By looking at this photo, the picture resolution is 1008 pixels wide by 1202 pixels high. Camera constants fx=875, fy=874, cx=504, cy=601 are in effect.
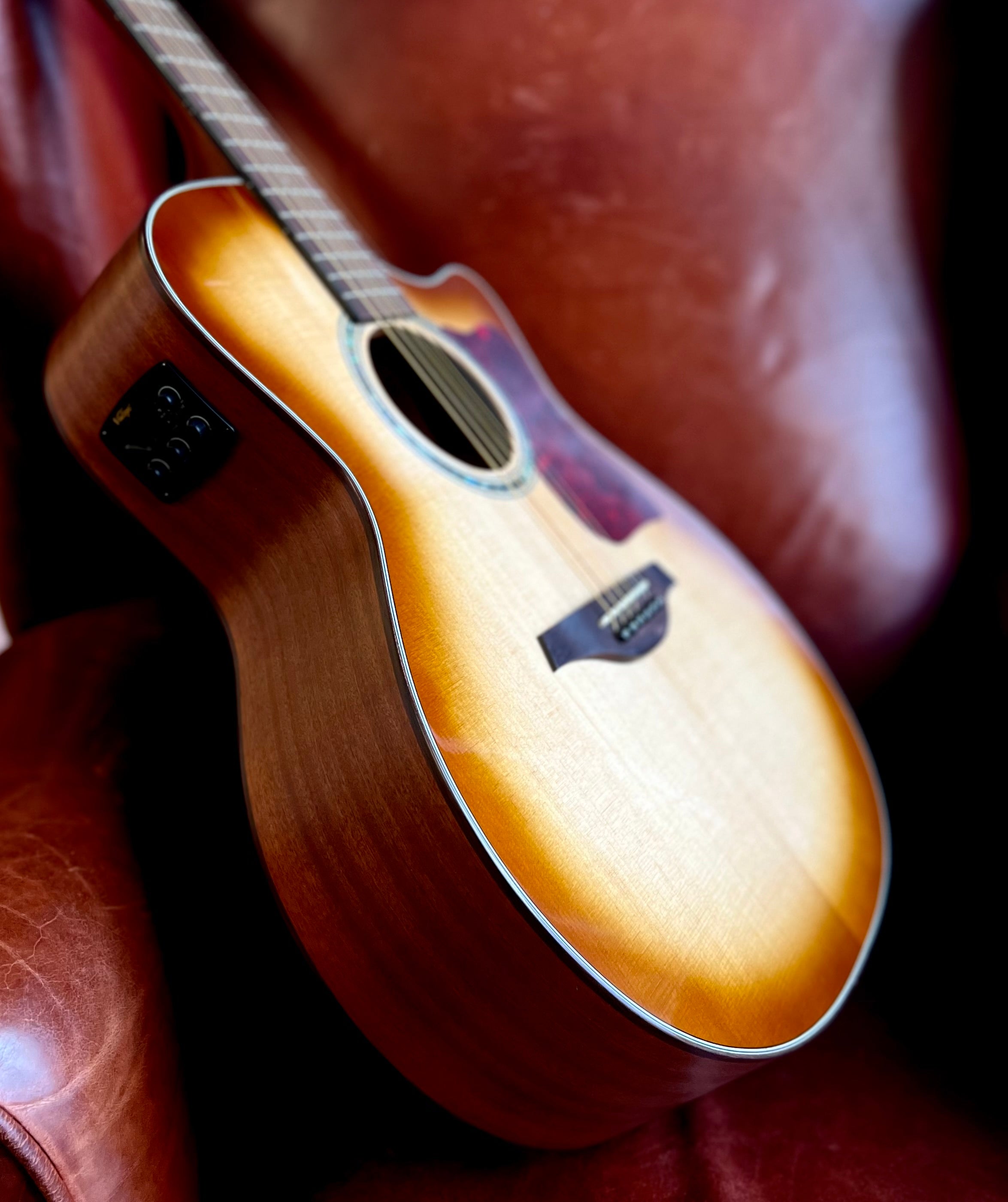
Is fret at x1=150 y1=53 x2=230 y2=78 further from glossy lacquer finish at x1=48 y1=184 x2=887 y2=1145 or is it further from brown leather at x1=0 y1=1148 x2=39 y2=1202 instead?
brown leather at x1=0 y1=1148 x2=39 y2=1202

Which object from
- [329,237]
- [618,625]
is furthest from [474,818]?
[329,237]

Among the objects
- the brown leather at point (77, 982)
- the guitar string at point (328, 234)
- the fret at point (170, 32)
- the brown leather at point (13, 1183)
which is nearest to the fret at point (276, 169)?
the guitar string at point (328, 234)

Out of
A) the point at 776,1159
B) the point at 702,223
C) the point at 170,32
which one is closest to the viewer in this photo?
the point at 776,1159

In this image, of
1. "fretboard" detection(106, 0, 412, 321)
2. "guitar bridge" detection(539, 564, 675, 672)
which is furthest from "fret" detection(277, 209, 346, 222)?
"guitar bridge" detection(539, 564, 675, 672)

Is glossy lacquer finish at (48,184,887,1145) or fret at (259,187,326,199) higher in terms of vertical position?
fret at (259,187,326,199)

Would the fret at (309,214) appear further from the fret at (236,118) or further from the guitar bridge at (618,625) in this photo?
the guitar bridge at (618,625)

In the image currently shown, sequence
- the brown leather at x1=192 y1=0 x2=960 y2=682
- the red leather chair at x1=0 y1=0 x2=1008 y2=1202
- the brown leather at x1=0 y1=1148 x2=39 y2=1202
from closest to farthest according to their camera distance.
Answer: the brown leather at x1=0 y1=1148 x2=39 y2=1202 < the red leather chair at x1=0 y1=0 x2=1008 y2=1202 < the brown leather at x1=192 y1=0 x2=960 y2=682

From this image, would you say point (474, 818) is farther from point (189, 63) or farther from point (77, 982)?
point (189, 63)
